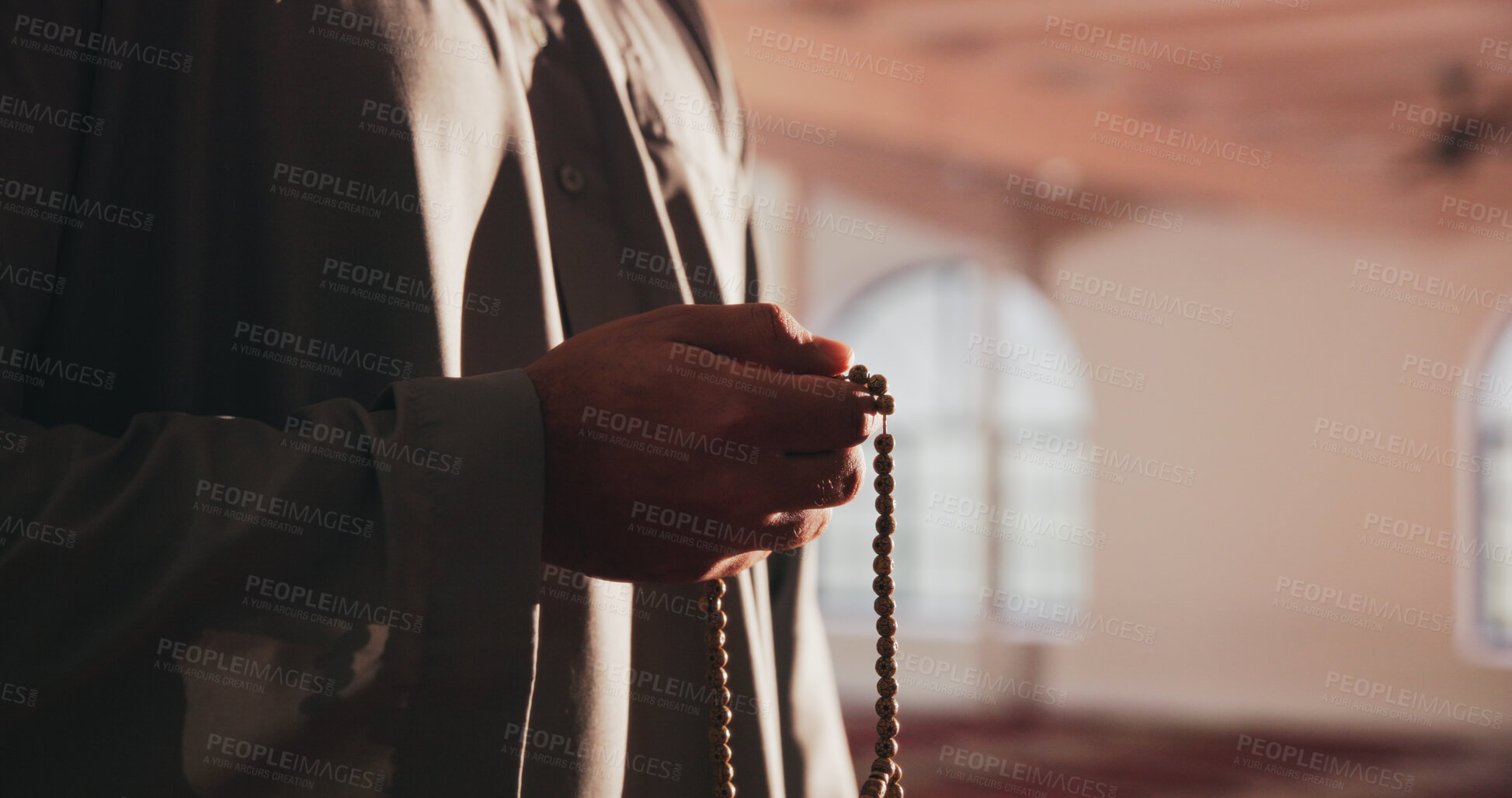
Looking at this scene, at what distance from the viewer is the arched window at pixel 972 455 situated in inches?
291

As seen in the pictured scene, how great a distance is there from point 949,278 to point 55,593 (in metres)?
7.21

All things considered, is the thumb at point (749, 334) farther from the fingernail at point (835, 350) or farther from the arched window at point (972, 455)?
the arched window at point (972, 455)

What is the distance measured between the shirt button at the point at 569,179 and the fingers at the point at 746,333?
0.97 ft

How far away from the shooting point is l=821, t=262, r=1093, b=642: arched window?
7.38 m

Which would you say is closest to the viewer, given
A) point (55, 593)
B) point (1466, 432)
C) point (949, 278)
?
point (55, 593)

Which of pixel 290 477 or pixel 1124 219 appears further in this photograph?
pixel 1124 219

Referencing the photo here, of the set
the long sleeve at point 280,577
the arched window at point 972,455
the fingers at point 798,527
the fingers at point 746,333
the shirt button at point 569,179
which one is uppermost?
the arched window at point 972,455

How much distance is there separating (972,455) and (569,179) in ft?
22.5

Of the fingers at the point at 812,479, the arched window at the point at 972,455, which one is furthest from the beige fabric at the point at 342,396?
the arched window at the point at 972,455

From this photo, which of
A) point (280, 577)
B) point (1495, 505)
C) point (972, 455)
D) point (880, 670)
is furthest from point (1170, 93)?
point (280, 577)

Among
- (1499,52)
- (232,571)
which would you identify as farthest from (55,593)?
(1499,52)

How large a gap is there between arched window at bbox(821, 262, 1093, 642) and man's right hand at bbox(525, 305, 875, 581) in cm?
677

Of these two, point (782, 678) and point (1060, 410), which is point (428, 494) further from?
point (1060, 410)

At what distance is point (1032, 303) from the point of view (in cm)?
743
